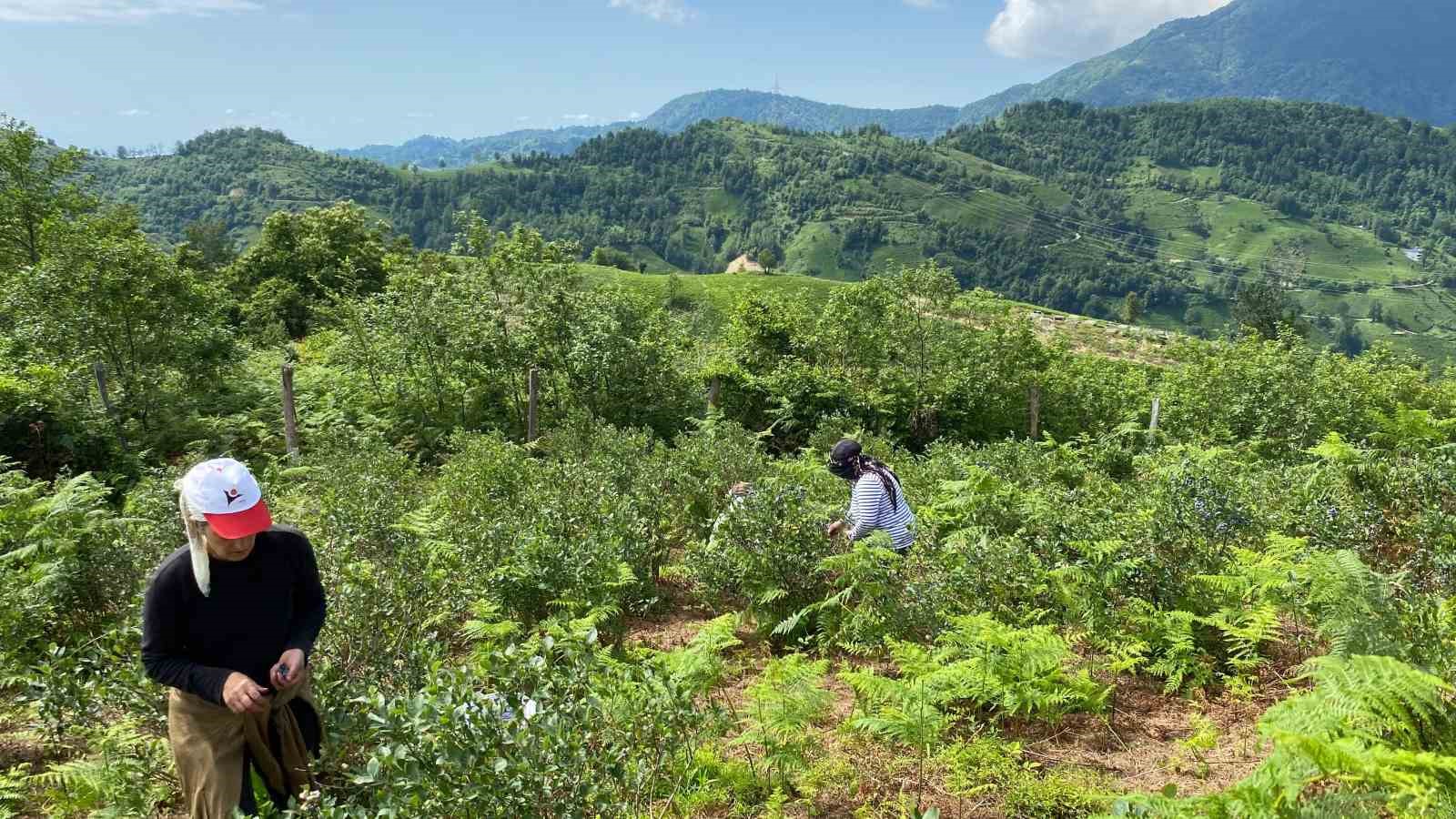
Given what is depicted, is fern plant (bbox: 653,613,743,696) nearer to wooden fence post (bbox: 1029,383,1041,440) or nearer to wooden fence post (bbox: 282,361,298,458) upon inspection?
wooden fence post (bbox: 282,361,298,458)

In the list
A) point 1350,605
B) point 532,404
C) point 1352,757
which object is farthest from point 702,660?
point 532,404

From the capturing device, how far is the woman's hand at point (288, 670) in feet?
11.5

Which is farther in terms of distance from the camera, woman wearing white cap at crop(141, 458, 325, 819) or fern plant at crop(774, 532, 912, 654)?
fern plant at crop(774, 532, 912, 654)

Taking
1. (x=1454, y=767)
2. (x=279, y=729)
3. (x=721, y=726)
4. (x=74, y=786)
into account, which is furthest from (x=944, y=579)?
(x=74, y=786)

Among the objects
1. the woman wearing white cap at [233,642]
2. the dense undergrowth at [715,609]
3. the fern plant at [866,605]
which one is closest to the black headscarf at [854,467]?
the dense undergrowth at [715,609]

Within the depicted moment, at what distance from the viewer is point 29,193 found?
90.1ft

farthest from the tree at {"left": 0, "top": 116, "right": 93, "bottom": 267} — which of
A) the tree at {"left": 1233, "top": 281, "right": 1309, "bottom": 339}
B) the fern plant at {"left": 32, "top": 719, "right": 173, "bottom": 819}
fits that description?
the tree at {"left": 1233, "top": 281, "right": 1309, "bottom": 339}

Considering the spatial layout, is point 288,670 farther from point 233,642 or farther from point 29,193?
point 29,193

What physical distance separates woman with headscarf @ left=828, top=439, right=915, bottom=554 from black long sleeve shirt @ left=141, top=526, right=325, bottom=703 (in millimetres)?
4778

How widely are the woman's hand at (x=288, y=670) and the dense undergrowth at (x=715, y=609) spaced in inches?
13.0

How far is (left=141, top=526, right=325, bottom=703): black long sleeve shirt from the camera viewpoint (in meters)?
3.39

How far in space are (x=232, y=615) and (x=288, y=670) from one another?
36 cm

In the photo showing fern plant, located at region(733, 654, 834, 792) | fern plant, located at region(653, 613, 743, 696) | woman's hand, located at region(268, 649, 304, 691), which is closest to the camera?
woman's hand, located at region(268, 649, 304, 691)

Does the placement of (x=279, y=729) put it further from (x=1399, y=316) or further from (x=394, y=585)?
(x=1399, y=316)
